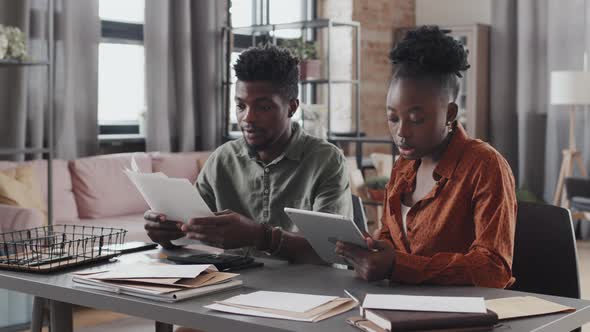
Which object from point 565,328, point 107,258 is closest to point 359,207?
point 107,258

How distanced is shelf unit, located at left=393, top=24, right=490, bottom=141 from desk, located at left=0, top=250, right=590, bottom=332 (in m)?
5.37

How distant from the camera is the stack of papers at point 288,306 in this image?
1.42 meters

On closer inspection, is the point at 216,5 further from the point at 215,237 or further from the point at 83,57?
the point at 215,237

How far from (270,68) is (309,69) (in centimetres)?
379

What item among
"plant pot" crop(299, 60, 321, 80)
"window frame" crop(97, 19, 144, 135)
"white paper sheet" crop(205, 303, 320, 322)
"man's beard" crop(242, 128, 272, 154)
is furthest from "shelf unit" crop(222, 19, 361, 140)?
"white paper sheet" crop(205, 303, 320, 322)

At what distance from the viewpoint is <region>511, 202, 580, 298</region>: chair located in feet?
6.34

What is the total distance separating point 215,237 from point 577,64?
550cm

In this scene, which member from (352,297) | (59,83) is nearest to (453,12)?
(59,83)

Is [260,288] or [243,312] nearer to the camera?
[243,312]

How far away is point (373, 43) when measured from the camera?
7.18m

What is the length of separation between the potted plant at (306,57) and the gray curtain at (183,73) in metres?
0.56

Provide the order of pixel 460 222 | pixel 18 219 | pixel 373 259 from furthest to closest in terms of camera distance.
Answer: pixel 18 219 < pixel 460 222 < pixel 373 259

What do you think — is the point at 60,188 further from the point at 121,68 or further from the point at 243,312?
the point at 243,312

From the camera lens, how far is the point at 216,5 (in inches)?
242
